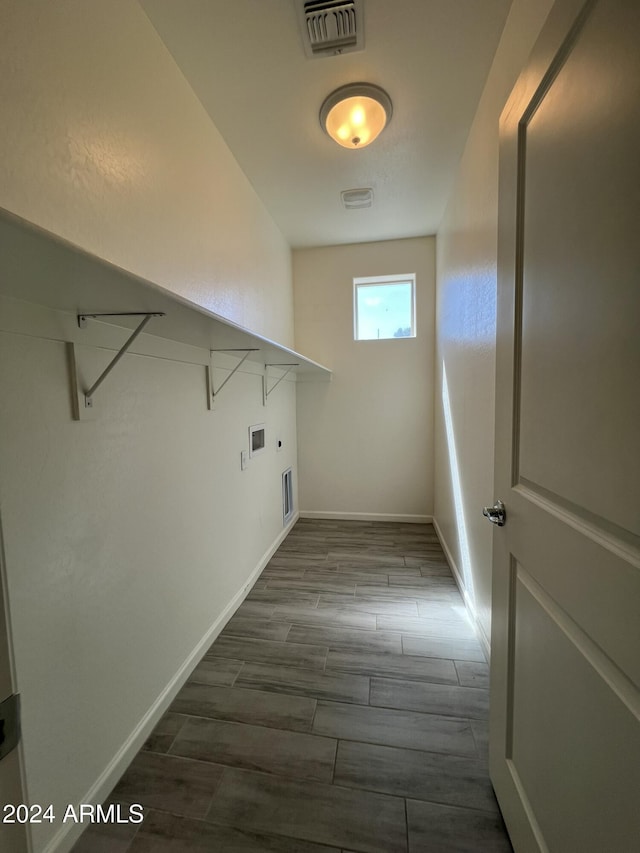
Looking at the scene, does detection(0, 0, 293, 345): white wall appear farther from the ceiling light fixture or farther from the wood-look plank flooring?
the wood-look plank flooring

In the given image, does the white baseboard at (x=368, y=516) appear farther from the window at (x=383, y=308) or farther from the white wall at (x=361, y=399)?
the window at (x=383, y=308)

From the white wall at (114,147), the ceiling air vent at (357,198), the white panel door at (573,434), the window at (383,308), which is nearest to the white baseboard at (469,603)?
the white panel door at (573,434)

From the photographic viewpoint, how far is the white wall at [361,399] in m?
3.48

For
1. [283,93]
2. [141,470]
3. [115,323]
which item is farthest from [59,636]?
[283,93]

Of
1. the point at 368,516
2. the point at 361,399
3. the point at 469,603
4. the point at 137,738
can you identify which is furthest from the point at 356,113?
the point at 368,516

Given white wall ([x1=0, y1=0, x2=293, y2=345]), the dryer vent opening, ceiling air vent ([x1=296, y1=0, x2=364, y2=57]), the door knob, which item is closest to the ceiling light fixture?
ceiling air vent ([x1=296, y1=0, x2=364, y2=57])

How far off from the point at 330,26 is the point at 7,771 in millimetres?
2620

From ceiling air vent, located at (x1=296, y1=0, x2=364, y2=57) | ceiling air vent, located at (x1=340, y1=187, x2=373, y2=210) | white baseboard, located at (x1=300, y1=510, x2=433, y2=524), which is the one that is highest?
ceiling air vent, located at (x1=340, y1=187, x2=373, y2=210)

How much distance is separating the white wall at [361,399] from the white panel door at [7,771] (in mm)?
2983

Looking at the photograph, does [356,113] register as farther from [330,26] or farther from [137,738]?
[137,738]

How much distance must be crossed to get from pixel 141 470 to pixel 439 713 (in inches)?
60.6

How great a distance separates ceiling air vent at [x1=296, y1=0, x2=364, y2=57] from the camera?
131cm

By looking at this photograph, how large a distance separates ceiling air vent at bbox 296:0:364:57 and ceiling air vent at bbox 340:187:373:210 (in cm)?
104

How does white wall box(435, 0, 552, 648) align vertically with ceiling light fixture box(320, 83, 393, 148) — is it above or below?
below
